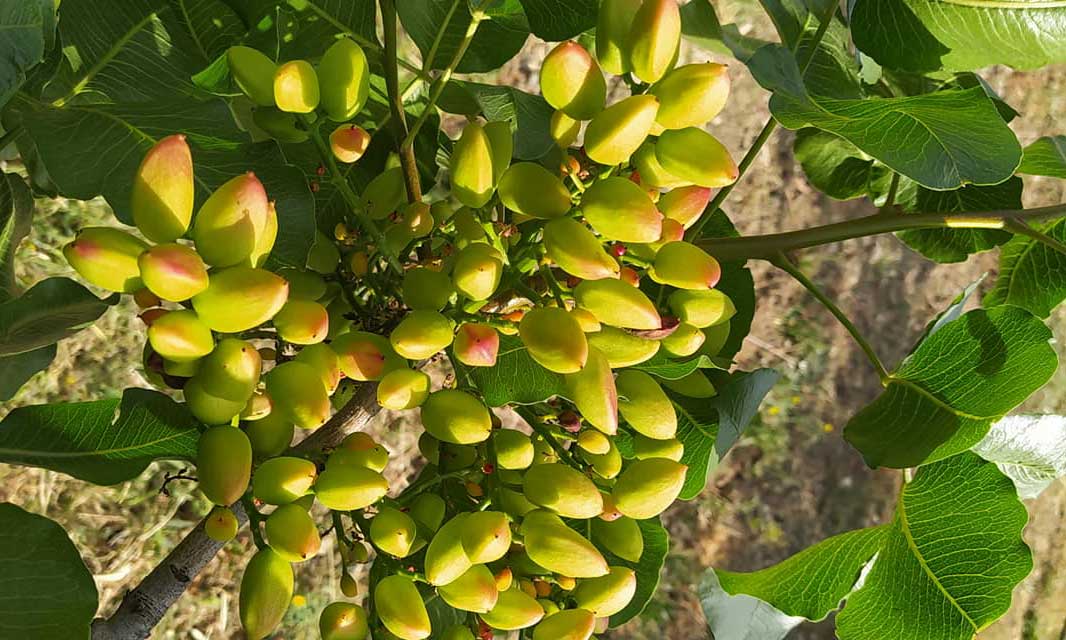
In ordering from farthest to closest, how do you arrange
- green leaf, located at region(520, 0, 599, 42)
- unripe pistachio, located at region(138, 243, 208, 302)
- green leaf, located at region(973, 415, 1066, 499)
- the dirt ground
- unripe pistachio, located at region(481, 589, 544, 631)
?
1. the dirt ground
2. green leaf, located at region(973, 415, 1066, 499)
3. green leaf, located at region(520, 0, 599, 42)
4. unripe pistachio, located at region(481, 589, 544, 631)
5. unripe pistachio, located at region(138, 243, 208, 302)

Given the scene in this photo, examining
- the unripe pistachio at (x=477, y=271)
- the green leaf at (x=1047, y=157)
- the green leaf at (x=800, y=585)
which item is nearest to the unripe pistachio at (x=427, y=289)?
the unripe pistachio at (x=477, y=271)

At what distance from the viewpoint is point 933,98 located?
23.2 inches

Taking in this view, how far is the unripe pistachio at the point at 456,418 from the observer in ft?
1.77

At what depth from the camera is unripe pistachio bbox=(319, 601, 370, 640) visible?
54 centimetres

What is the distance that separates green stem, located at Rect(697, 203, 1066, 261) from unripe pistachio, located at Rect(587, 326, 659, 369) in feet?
0.70

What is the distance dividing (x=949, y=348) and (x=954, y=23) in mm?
236

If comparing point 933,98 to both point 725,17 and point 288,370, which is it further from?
point 725,17

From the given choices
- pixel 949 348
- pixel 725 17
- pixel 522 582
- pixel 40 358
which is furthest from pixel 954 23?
pixel 725 17

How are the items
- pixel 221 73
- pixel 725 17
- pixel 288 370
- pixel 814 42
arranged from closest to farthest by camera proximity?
pixel 288 370 → pixel 221 73 → pixel 814 42 → pixel 725 17

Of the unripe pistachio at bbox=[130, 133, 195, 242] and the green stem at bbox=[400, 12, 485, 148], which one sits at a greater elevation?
the unripe pistachio at bbox=[130, 133, 195, 242]

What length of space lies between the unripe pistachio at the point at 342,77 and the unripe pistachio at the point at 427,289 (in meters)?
0.10

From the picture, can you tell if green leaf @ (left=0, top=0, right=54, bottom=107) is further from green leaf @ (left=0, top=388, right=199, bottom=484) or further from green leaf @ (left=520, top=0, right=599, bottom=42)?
green leaf @ (left=520, top=0, right=599, bottom=42)

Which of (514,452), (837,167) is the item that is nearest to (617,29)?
(514,452)

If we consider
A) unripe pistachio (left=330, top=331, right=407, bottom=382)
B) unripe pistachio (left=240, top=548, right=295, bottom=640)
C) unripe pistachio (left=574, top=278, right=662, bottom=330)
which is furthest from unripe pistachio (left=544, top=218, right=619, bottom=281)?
unripe pistachio (left=240, top=548, right=295, bottom=640)
